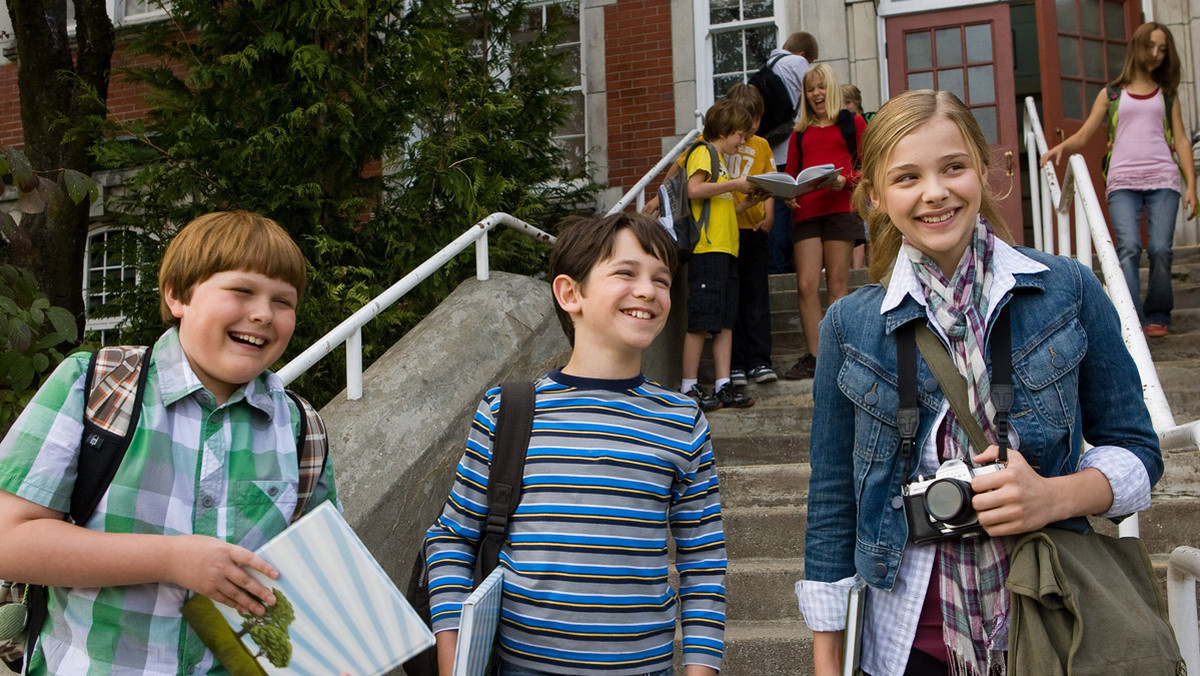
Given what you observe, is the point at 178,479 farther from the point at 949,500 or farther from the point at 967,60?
the point at 967,60

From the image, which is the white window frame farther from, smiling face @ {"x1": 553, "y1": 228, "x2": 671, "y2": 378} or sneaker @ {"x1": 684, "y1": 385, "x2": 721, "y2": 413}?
smiling face @ {"x1": 553, "y1": 228, "x2": 671, "y2": 378}

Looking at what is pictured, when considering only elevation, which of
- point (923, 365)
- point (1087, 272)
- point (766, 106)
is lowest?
point (923, 365)

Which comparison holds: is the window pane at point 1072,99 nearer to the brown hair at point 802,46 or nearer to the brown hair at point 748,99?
the brown hair at point 802,46

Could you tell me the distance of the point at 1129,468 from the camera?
1734 millimetres

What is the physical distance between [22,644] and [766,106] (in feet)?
21.9

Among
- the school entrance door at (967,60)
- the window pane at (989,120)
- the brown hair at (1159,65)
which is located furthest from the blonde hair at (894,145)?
the window pane at (989,120)

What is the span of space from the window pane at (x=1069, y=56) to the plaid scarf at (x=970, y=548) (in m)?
8.73

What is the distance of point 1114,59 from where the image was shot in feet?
32.0

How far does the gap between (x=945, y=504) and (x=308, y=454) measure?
1.20 meters

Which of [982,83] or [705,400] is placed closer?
[705,400]

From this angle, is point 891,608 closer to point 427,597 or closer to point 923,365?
point 923,365

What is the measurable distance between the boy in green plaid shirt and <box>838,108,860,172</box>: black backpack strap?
504cm

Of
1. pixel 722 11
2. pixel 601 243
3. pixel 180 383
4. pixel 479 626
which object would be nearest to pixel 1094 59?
pixel 722 11

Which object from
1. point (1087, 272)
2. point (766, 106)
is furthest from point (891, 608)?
point (766, 106)
